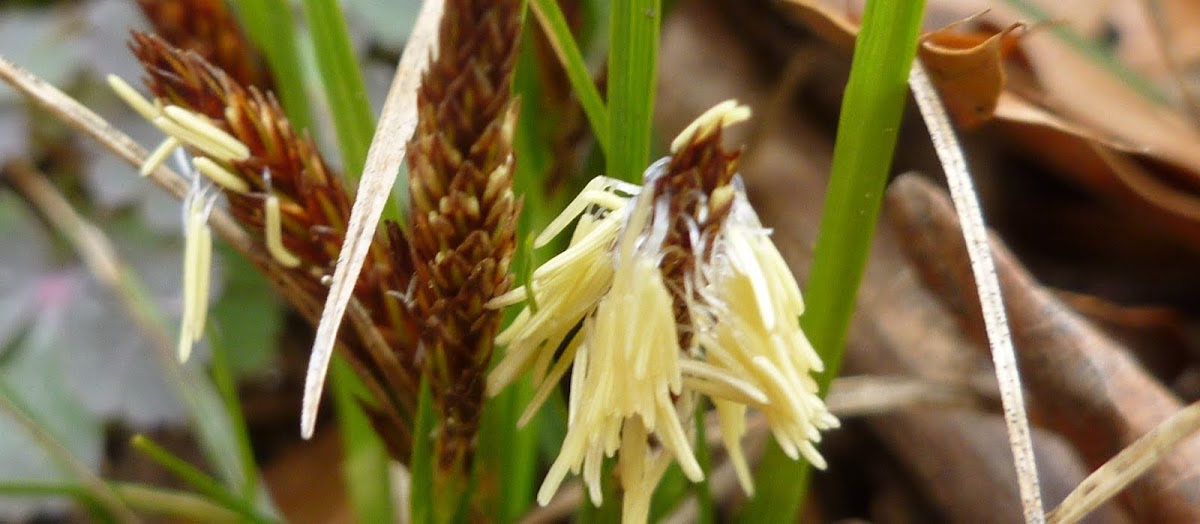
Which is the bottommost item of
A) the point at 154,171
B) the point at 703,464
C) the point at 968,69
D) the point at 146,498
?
the point at 146,498

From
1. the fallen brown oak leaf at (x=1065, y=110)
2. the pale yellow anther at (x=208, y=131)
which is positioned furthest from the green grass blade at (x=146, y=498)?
the fallen brown oak leaf at (x=1065, y=110)

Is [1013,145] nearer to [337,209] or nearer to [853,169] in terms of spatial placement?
[853,169]

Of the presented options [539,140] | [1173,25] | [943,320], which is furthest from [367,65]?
[1173,25]

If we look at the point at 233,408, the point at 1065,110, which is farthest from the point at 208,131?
the point at 1065,110

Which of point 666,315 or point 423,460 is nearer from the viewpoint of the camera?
point 666,315

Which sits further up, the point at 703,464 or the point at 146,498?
the point at 703,464

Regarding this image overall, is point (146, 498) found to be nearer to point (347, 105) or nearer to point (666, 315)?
point (347, 105)

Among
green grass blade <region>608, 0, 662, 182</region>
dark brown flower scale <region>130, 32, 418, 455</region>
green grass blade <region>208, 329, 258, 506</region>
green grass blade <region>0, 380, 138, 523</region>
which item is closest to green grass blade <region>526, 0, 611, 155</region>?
green grass blade <region>608, 0, 662, 182</region>
